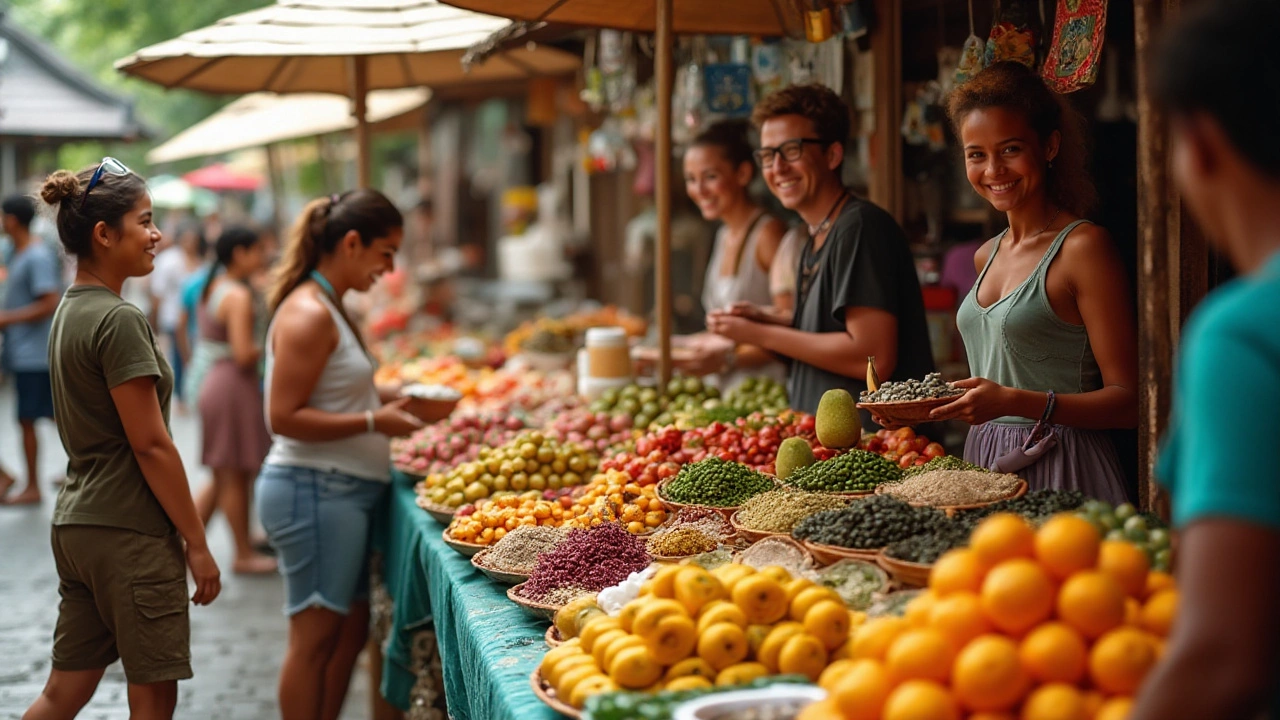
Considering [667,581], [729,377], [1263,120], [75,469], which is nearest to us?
[1263,120]

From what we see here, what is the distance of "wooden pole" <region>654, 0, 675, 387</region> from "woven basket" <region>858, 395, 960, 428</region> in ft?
5.97

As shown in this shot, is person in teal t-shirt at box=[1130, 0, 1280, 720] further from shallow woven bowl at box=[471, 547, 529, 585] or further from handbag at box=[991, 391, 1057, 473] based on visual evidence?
shallow woven bowl at box=[471, 547, 529, 585]

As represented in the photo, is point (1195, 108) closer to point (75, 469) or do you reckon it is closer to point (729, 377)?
point (75, 469)

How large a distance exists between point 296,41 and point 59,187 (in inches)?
83.0

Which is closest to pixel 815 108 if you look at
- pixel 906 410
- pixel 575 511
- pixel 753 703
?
pixel 906 410

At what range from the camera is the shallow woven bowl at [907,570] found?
2.40 metres

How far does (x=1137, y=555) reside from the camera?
189 centimetres

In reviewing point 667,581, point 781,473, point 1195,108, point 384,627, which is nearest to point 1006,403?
point 781,473

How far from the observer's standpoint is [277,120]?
9.79 metres

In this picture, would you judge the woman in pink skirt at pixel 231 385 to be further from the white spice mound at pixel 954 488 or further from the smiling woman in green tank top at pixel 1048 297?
the white spice mound at pixel 954 488

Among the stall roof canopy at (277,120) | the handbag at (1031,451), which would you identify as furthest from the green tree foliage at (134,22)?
the handbag at (1031,451)

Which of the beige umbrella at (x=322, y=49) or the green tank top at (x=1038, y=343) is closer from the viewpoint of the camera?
the green tank top at (x=1038, y=343)

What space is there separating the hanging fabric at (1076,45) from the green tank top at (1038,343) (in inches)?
21.8

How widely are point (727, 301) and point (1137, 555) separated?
3974 mm
